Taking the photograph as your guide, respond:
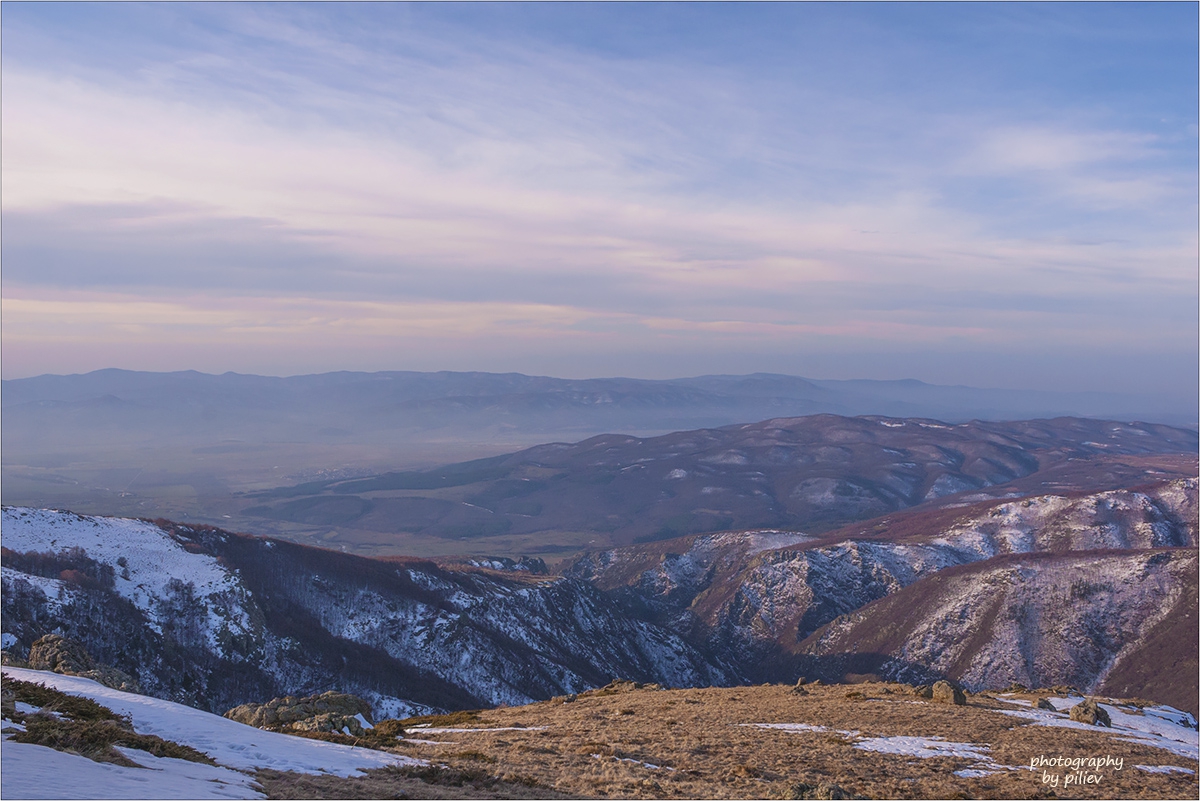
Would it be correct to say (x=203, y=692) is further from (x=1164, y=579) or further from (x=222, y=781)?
(x=1164, y=579)

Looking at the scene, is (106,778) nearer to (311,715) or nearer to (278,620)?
(311,715)

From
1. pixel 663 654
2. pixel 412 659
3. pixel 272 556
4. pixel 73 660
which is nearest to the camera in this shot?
pixel 73 660

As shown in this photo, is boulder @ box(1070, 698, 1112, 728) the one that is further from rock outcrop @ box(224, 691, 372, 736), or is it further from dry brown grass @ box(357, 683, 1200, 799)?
rock outcrop @ box(224, 691, 372, 736)

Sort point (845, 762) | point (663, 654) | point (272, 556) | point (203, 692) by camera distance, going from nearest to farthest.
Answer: point (845, 762) < point (203, 692) < point (272, 556) < point (663, 654)

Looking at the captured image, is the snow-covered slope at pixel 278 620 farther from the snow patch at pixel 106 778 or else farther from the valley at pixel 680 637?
the snow patch at pixel 106 778

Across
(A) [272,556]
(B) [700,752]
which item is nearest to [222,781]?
(B) [700,752]

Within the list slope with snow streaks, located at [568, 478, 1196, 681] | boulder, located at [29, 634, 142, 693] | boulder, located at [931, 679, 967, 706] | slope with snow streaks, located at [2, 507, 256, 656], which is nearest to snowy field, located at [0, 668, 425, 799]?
boulder, located at [29, 634, 142, 693]

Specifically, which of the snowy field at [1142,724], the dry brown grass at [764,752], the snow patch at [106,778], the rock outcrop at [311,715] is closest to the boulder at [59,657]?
the rock outcrop at [311,715]
